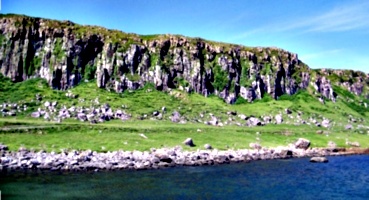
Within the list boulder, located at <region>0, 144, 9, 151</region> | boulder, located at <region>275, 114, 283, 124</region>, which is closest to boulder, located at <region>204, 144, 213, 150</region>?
boulder, located at <region>0, 144, 9, 151</region>

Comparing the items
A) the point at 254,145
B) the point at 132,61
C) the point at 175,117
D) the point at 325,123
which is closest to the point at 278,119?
the point at 325,123

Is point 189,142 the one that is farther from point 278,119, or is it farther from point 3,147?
point 278,119

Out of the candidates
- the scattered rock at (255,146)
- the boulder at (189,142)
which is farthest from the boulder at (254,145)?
the boulder at (189,142)

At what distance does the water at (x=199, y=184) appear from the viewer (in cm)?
5388

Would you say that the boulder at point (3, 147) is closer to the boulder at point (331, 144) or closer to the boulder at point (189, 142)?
the boulder at point (189, 142)

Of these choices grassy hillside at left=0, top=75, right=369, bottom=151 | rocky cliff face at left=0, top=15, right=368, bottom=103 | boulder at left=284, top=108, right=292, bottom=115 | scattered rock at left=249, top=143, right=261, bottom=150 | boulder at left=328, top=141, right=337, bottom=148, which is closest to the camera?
grassy hillside at left=0, top=75, right=369, bottom=151

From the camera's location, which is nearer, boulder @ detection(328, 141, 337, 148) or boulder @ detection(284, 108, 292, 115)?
boulder @ detection(328, 141, 337, 148)

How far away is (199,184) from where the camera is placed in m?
62.2

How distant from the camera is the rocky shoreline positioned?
2928 inches

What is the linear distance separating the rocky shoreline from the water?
5111mm

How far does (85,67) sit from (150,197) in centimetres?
11551

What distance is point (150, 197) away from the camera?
51938mm

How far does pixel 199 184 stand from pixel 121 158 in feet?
86.9

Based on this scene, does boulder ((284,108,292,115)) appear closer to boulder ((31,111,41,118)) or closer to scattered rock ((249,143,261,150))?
scattered rock ((249,143,261,150))
